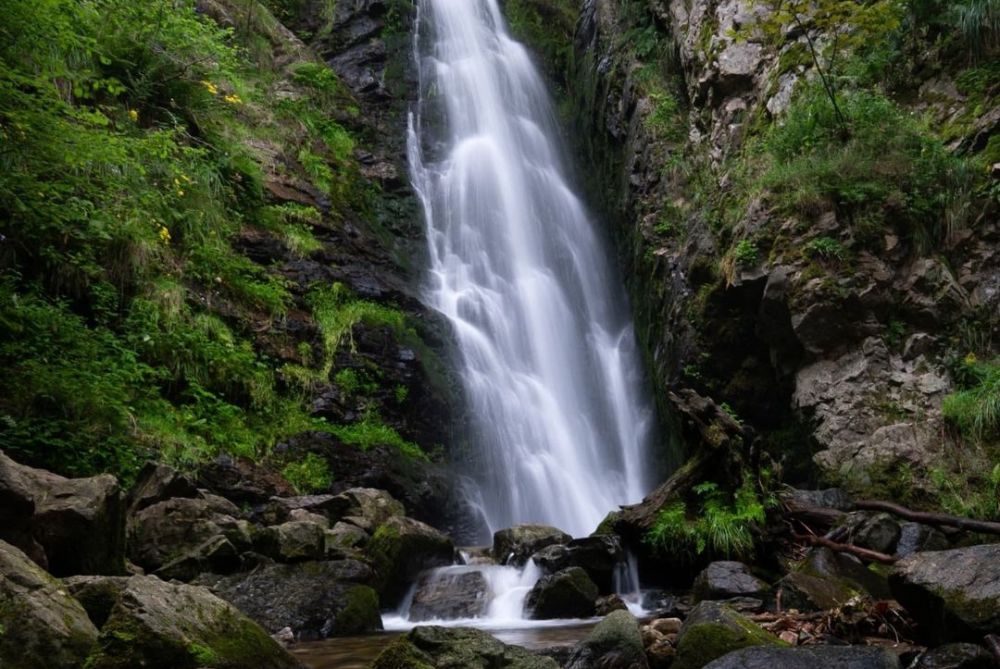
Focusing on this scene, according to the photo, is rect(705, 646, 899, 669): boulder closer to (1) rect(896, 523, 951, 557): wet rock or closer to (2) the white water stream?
(1) rect(896, 523, 951, 557): wet rock

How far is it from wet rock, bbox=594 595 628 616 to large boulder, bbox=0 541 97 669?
5133 millimetres

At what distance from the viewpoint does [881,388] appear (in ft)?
31.6

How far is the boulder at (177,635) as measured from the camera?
13.1ft

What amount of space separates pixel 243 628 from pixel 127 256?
7.04 meters

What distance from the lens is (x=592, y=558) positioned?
Result: 880 cm

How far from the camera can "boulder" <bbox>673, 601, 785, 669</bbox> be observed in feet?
15.4

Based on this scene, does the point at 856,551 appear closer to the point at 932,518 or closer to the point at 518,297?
the point at 932,518

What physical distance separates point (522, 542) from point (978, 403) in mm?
5564

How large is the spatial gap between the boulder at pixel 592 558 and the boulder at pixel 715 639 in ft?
12.6

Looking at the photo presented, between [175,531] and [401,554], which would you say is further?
[401,554]

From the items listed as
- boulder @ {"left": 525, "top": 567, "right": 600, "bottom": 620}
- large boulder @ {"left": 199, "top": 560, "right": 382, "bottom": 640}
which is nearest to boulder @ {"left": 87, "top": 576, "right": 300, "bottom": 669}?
large boulder @ {"left": 199, "top": 560, "right": 382, "bottom": 640}

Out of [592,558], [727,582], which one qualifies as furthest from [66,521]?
[727,582]

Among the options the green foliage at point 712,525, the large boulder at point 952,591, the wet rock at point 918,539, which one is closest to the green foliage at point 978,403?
the wet rock at point 918,539

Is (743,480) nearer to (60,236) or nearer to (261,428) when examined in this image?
(261,428)
